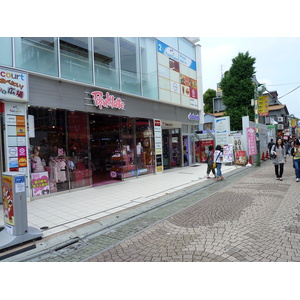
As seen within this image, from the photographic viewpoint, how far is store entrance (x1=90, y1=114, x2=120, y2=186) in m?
11.2

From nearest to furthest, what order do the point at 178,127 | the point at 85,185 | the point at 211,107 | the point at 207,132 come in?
the point at 85,185 < the point at 178,127 < the point at 207,132 < the point at 211,107

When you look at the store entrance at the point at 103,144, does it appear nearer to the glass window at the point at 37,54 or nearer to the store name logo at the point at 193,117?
the glass window at the point at 37,54

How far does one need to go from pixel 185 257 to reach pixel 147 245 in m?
0.78

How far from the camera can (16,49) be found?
23.4 feet

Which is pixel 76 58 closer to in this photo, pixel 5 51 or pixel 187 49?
pixel 5 51

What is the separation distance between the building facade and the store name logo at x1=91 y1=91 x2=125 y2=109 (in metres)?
0.04

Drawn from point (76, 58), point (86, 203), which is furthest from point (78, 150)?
point (76, 58)

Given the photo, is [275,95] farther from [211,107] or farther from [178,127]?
[178,127]

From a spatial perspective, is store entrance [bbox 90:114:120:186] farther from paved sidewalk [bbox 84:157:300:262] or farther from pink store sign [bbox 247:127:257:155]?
pink store sign [bbox 247:127:257:155]

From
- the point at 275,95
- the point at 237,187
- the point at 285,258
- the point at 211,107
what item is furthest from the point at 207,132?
the point at 275,95

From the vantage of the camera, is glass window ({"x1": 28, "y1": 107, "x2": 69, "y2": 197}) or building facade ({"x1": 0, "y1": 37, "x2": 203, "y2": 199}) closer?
building facade ({"x1": 0, "y1": 37, "x2": 203, "y2": 199})

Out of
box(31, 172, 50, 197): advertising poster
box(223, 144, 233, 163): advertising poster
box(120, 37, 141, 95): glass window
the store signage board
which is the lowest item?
box(31, 172, 50, 197): advertising poster

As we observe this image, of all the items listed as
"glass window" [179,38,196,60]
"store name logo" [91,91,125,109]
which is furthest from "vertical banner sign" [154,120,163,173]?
"glass window" [179,38,196,60]

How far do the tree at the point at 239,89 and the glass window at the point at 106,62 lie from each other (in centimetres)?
1853
